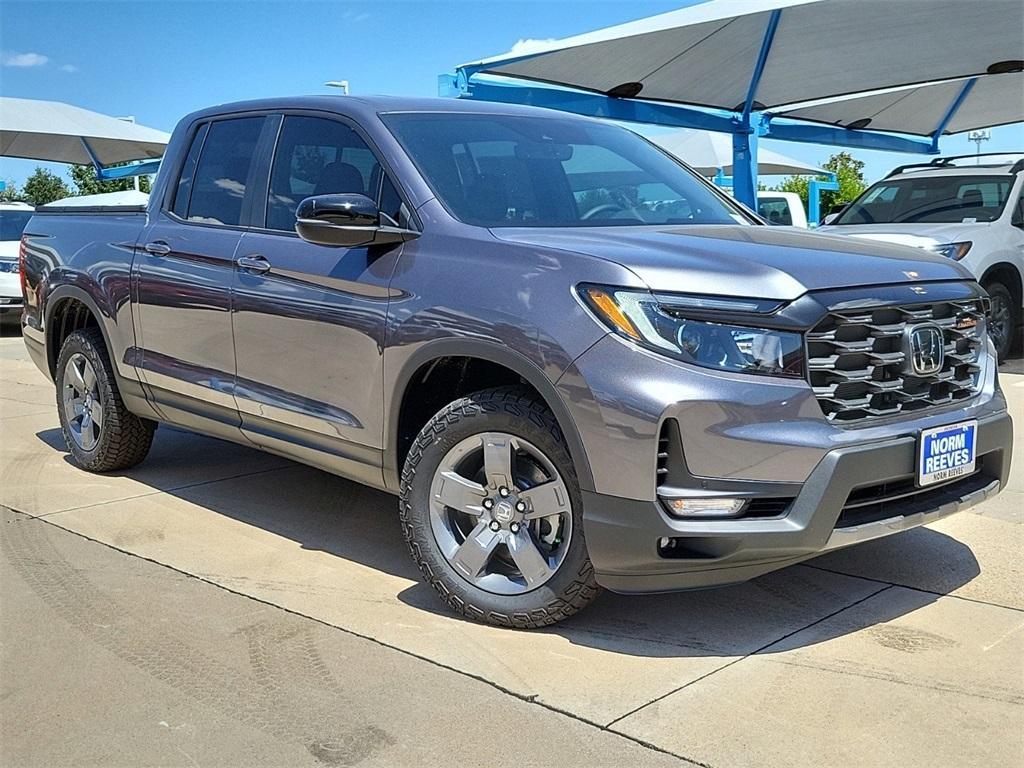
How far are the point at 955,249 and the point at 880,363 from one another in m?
6.30

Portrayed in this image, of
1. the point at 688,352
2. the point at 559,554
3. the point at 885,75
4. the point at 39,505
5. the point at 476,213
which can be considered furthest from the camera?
the point at 885,75

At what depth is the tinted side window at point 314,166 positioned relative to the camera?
170 inches

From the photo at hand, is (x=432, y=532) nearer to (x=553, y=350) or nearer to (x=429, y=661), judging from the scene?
(x=429, y=661)

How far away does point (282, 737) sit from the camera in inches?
118

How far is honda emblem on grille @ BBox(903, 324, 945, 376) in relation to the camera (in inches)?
139

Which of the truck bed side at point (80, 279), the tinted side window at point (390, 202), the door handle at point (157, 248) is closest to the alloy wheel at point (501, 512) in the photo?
the tinted side window at point (390, 202)

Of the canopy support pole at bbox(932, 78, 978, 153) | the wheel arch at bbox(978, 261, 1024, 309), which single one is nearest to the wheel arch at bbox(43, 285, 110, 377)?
the wheel arch at bbox(978, 261, 1024, 309)

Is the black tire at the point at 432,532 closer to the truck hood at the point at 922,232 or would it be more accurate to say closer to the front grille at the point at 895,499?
the front grille at the point at 895,499

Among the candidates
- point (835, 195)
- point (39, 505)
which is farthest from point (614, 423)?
point (835, 195)

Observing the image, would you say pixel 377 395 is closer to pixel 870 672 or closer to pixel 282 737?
pixel 282 737

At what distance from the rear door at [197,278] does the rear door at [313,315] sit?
Answer: 0.48ft

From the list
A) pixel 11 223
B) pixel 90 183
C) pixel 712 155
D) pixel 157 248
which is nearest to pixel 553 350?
pixel 157 248

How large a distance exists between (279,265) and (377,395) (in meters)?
0.77

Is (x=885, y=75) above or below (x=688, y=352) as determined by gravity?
above
